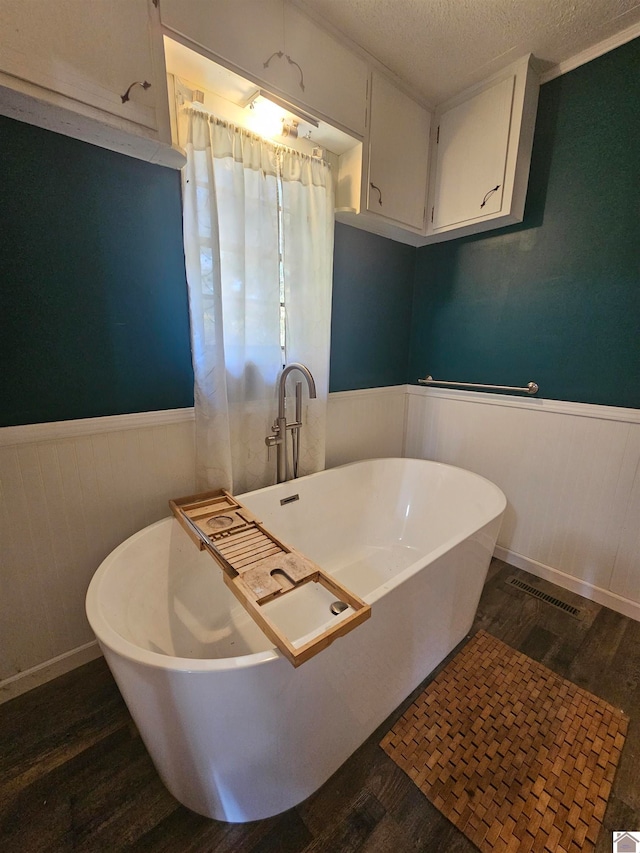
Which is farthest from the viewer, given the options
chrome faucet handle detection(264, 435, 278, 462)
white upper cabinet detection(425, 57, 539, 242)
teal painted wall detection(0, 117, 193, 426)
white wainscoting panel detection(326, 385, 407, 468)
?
white wainscoting panel detection(326, 385, 407, 468)

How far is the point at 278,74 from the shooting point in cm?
135

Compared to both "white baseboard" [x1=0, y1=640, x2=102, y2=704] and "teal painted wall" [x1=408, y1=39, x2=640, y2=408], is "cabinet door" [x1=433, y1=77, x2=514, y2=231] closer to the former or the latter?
"teal painted wall" [x1=408, y1=39, x2=640, y2=408]

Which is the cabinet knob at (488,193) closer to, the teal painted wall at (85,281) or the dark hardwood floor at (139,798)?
the teal painted wall at (85,281)

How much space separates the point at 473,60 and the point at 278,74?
1017 mm

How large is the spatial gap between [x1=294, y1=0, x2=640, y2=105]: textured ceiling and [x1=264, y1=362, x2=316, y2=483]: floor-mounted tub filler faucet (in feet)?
4.83

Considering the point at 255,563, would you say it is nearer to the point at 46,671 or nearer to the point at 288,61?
the point at 46,671

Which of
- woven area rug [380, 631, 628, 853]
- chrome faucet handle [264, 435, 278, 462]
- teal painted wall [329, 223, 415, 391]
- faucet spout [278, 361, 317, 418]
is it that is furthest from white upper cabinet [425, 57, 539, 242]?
woven area rug [380, 631, 628, 853]

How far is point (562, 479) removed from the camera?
1924mm

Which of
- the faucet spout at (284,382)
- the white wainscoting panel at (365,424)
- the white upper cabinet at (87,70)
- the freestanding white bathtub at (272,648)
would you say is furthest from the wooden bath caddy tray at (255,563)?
the white upper cabinet at (87,70)

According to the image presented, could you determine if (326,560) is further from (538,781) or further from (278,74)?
(278,74)

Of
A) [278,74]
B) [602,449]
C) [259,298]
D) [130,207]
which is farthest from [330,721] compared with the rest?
[278,74]

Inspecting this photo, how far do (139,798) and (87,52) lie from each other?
2197 millimetres

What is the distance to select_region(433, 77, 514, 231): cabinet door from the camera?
5.69 feet

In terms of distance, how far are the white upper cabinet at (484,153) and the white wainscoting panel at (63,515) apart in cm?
193
